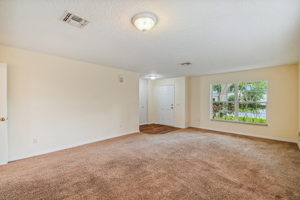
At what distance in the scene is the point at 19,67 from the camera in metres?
2.91

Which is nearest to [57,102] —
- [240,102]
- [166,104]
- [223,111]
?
[166,104]

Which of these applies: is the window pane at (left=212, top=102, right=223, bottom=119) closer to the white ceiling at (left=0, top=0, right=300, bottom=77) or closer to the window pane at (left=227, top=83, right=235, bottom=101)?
the window pane at (left=227, top=83, right=235, bottom=101)

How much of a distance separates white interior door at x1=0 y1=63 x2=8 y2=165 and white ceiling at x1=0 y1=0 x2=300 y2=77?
0.61 metres

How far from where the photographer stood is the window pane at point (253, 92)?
4.59m

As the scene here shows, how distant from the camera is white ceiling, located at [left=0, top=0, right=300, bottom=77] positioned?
1559 millimetres

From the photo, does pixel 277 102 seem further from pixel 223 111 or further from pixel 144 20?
pixel 144 20

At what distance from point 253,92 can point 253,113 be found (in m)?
0.74

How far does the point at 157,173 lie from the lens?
2.37m

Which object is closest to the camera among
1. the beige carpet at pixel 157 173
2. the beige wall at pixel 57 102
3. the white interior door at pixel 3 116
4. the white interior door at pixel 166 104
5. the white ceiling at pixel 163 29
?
the white ceiling at pixel 163 29

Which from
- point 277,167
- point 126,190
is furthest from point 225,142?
point 126,190

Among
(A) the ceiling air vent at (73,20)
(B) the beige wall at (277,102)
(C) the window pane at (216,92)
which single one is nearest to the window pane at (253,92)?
(B) the beige wall at (277,102)

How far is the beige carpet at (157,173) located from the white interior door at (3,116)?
0.78ft

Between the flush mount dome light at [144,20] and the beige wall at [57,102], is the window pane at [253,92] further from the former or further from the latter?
the flush mount dome light at [144,20]

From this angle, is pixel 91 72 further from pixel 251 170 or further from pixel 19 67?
pixel 251 170
